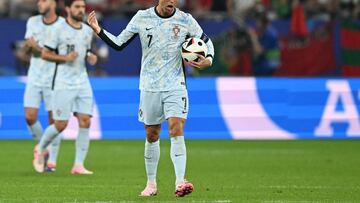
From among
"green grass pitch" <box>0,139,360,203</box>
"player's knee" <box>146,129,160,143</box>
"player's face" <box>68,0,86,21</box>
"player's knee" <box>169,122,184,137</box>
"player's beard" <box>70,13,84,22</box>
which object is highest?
"player's face" <box>68,0,86,21</box>

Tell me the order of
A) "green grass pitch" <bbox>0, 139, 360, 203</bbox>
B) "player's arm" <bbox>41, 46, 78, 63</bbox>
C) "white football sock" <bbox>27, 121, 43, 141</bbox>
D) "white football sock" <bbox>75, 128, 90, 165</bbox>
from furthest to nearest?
"white football sock" <bbox>27, 121, 43, 141</bbox> → "white football sock" <bbox>75, 128, 90, 165</bbox> → "player's arm" <bbox>41, 46, 78, 63</bbox> → "green grass pitch" <bbox>0, 139, 360, 203</bbox>

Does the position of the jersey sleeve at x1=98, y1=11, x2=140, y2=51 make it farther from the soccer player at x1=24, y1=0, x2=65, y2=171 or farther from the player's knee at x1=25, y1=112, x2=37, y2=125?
the player's knee at x1=25, y1=112, x2=37, y2=125

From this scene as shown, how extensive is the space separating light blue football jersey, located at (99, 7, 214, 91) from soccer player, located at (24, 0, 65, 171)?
4.28 m

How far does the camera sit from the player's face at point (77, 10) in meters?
16.4

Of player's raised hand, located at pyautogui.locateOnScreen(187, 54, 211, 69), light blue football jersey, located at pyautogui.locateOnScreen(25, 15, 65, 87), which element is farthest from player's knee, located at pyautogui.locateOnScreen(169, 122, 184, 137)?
light blue football jersey, located at pyautogui.locateOnScreen(25, 15, 65, 87)

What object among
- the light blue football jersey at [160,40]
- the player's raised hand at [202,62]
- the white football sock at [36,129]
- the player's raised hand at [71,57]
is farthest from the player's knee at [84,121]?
the player's raised hand at [202,62]

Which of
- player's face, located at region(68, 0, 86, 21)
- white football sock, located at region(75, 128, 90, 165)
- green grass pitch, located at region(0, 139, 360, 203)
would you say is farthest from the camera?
white football sock, located at region(75, 128, 90, 165)

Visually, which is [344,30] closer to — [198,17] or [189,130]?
[198,17]

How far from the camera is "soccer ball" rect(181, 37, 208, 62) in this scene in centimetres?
1283

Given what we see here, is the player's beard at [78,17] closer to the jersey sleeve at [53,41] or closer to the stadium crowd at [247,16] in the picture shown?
the jersey sleeve at [53,41]

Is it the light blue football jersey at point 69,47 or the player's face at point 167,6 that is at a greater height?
the player's face at point 167,6

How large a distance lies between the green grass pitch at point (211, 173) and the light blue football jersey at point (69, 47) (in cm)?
→ 138

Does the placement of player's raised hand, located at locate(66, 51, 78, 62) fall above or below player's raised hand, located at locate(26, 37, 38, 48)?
below

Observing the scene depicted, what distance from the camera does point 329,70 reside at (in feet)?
89.3
